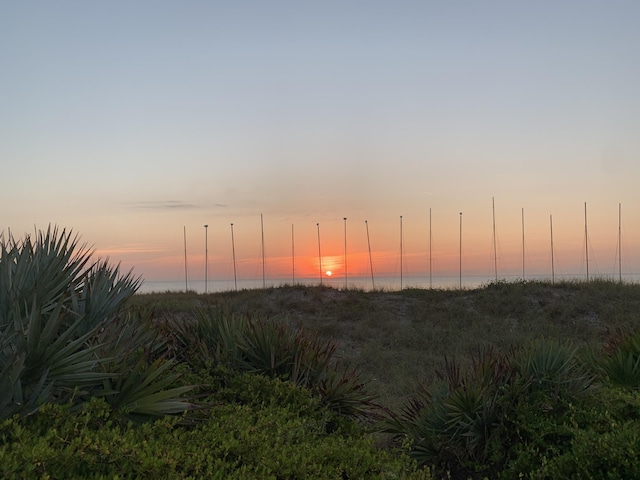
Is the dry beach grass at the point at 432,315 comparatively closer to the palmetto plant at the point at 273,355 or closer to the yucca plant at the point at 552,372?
the yucca plant at the point at 552,372

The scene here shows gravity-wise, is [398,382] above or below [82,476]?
below

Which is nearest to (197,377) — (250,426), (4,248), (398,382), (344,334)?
(250,426)

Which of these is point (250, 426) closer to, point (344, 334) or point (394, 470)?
point (394, 470)

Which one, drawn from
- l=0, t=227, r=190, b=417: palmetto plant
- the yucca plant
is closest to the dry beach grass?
the yucca plant

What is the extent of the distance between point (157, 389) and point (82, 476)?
1.63m

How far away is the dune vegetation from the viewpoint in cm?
416

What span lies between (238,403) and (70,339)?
187 centimetres

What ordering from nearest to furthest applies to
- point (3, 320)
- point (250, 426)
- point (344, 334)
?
point (250, 426), point (3, 320), point (344, 334)

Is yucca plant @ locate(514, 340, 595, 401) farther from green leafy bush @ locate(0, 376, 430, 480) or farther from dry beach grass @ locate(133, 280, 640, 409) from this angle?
dry beach grass @ locate(133, 280, 640, 409)

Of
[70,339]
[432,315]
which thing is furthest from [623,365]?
[432,315]

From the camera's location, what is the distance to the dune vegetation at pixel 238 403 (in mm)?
4164

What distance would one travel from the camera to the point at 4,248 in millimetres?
6016

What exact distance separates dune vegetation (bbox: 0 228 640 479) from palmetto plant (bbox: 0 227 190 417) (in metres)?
0.02

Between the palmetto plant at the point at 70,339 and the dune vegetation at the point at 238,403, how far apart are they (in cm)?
2
